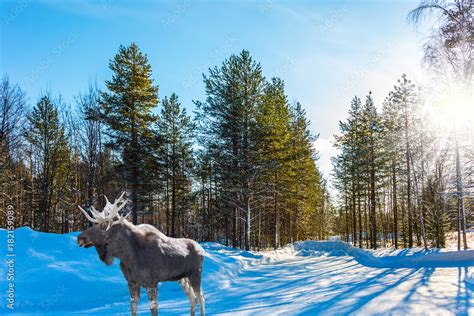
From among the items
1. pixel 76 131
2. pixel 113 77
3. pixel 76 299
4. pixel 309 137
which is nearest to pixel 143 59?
pixel 113 77

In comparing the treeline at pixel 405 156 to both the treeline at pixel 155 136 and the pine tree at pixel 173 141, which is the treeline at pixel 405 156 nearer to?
the treeline at pixel 155 136

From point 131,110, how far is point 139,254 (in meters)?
20.7

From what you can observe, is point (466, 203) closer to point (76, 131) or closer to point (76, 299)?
point (76, 299)

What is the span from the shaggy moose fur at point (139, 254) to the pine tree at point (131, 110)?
19246mm

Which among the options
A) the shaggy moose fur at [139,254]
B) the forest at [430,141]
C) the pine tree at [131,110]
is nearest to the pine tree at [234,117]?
the pine tree at [131,110]

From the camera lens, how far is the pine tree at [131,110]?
2309cm

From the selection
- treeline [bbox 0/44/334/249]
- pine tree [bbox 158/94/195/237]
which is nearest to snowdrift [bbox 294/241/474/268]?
treeline [bbox 0/44/334/249]

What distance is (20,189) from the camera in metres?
30.7

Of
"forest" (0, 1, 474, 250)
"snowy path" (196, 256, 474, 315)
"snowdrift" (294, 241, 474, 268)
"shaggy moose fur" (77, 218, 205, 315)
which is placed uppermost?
"forest" (0, 1, 474, 250)

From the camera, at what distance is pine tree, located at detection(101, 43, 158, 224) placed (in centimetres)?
2309

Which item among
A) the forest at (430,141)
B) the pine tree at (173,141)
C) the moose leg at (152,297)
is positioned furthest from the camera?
the pine tree at (173,141)

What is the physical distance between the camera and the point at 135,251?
4.53m

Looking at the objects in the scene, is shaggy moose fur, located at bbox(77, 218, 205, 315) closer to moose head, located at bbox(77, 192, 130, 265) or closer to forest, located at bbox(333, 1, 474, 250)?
moose head, located at bbox(77, 192, 130, 265)

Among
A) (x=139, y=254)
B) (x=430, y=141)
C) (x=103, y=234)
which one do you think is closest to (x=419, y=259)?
(x=430, y=141)
